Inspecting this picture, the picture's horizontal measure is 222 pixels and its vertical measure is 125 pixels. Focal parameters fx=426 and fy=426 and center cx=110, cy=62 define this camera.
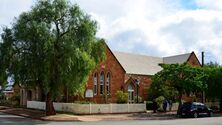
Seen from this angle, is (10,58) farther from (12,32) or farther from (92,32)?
(92,32)

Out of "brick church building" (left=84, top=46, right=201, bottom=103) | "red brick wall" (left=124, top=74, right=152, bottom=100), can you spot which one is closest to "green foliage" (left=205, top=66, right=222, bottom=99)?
"brick church building" (left=84, top=46, right=201, bottom=103)

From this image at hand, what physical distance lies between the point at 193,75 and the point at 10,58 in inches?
799

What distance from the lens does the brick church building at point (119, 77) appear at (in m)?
56.4

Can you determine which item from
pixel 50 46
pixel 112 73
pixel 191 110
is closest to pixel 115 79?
pixel 112 73

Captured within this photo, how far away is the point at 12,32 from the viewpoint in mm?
37750

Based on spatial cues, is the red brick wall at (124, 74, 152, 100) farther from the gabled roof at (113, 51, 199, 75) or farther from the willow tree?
the willow tree

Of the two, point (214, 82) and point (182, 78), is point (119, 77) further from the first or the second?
point (182, 78)

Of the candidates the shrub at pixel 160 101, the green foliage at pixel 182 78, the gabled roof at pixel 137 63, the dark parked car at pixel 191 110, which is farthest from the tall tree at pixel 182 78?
the gabled roof at pixel 137 63

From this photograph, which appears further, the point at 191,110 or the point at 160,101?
the point at 160,101

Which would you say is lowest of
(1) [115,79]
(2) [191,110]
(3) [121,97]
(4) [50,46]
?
(2) [191,110]

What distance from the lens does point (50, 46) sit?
119ft

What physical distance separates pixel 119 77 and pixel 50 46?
79.9ft

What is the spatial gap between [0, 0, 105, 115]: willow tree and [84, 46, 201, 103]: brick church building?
13478 millimetres

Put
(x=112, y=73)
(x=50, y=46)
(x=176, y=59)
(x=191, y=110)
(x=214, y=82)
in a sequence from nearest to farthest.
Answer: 1. (x=50, y=46)
2. (x=191, y=110)
3. (x=214, y=82)
4. (x=112, y=73)
5. (x=176, y=59)
